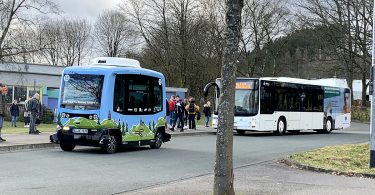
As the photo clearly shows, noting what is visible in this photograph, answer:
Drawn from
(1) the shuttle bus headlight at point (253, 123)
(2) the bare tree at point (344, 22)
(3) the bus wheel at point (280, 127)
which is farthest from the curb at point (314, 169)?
(2) the bare tree at point (344, 22)

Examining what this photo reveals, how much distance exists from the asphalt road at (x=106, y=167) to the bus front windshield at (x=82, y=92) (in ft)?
5.18

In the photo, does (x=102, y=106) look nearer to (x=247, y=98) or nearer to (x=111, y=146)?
(x=111, y=146)

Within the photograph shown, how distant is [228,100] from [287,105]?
893 inches

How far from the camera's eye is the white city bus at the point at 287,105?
28.3 meters

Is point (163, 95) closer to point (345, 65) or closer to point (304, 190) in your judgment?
point (304, 190)

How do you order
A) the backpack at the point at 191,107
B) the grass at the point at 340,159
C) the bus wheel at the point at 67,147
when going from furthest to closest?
the backpack at the point at 191,107 → the bus wheel at the point at 67,147 → the grass at the point at 340,159

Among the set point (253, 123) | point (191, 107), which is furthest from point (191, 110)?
point (253, 123)

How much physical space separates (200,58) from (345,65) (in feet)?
51.4

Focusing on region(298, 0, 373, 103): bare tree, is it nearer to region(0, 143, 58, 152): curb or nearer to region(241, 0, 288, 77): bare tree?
region(241, 0, 288, 77): bare tree

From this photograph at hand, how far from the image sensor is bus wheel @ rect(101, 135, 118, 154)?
1740 centimetres

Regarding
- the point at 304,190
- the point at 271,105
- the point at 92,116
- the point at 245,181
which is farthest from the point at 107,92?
the point at 271,105

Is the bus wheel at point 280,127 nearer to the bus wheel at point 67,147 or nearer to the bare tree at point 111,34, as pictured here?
the bus wheel at point 67,147

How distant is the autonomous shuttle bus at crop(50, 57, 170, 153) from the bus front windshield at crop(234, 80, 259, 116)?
34.7 ft

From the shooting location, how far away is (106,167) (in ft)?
45.6
